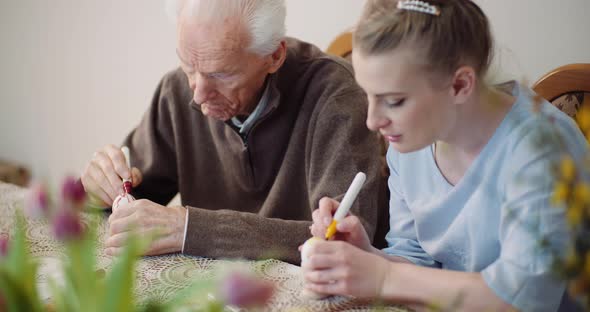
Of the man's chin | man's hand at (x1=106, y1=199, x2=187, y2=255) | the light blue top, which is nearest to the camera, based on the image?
the light blue top

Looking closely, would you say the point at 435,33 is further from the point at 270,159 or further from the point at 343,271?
the point at 270,159

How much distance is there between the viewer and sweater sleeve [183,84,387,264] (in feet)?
4.06

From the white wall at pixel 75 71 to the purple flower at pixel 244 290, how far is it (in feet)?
5.72

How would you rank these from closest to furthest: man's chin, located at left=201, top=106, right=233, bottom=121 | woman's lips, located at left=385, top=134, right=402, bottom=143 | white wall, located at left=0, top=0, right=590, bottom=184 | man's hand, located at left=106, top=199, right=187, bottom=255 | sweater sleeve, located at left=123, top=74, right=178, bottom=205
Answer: woman's lips, located at left=385, top=134, right=402, bottom=143
man's hand, located at left=106, top=199, right=187, bottom=255
man's chin, located at left=201, top=106, right=233, bottom=121
sweater sleeve, located at left=123, top=74, right=178, bottom=205
white wall, located at left=0, top=0, right=590, bottom=184

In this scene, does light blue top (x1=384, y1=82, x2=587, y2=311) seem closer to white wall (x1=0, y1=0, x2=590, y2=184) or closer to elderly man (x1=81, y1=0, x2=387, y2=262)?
elderly man (x1=81, y1=0, x2=387, y2=262)

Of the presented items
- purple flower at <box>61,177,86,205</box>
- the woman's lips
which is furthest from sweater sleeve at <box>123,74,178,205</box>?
purple flower at <box>61,177,86,205</box>

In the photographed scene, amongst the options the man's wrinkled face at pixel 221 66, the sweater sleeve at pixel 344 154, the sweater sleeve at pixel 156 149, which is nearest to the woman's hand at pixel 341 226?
the sweater sleeve at pixel 344 154

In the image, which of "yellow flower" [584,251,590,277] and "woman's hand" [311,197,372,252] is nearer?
"yellow flower" [584,251,590,277]

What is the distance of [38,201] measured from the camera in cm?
66

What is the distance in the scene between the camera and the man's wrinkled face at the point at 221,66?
55.7 inches

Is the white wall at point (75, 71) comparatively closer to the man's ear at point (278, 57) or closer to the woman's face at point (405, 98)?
the man's ear at point (278, 57)

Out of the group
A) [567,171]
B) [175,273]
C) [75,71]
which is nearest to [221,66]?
[175,273]

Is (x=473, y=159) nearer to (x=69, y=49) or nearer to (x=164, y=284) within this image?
(x=164, y=284)

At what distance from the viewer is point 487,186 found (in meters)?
1.08
